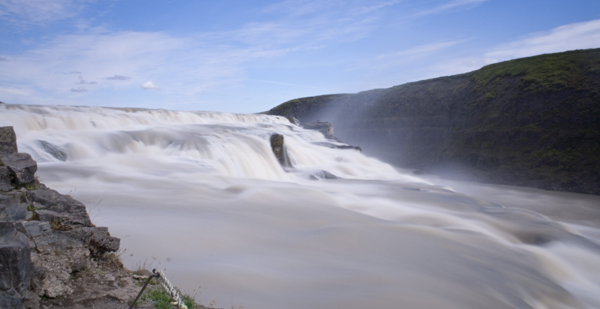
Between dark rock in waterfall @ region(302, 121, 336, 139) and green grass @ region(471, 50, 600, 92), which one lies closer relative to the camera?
green grass @ region(471, 50, 600, 92)

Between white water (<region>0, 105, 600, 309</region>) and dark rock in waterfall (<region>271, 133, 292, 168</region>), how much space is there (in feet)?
5.47

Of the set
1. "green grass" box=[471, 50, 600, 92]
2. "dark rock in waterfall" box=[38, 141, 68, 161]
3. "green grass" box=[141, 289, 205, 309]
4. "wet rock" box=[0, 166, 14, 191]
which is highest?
"green grass" box=[471, 50, 600, 92]

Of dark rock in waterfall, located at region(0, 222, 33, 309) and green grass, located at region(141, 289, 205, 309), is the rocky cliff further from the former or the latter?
dark rock in waterfall, located at region(0, 222, 33, 309)

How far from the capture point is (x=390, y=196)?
40.5 ft

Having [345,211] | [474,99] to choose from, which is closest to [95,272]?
[345,211]

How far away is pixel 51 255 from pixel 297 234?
13.9 ft

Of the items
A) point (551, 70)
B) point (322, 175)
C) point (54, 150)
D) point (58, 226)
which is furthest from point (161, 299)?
point (551, 70)

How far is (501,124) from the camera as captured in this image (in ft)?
93.5

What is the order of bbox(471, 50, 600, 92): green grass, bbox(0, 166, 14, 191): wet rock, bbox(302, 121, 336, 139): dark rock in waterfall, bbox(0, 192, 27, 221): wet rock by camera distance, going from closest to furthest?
1. bbox(0, 192, 27, 221): wet rock
2. bbox(0, 166, 14, 191): wet rock
3. bbox(471, 50, 600, 92): green grass
4. bbox(302, 121, 336, 139): dark rock in waterfall

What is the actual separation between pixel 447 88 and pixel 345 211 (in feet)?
98.8

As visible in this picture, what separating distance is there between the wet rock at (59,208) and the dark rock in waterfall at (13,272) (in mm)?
1190

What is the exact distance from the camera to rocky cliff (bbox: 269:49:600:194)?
23766 mm

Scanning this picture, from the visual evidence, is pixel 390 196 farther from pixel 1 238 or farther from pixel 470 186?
pixel 470 186

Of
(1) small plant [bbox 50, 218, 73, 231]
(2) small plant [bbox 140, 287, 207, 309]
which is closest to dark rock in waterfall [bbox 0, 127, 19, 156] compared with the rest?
(1) small plant [bbox 50, 218, 73, 231]
